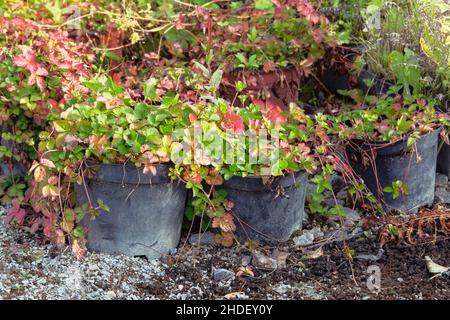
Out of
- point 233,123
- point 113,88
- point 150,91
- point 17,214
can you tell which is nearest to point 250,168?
point 233,123

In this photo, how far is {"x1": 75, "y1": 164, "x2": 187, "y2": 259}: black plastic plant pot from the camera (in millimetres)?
3113

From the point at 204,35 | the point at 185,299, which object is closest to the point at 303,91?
the point at 204,35

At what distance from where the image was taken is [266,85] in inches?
155

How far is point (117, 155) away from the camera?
312cm

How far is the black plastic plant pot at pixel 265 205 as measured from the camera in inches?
126

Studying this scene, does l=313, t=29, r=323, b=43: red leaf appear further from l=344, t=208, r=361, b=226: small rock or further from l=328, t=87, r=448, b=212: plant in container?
l=344, t=208, r=361, b=226: small rock

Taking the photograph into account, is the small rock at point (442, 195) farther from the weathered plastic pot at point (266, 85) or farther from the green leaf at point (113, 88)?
the green leaf at point (113, 88)

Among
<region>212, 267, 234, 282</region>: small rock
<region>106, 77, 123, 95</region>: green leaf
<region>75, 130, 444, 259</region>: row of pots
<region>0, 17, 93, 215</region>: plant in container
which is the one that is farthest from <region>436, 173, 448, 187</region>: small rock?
<region>0, 17, 93, 215</region>: plant in container

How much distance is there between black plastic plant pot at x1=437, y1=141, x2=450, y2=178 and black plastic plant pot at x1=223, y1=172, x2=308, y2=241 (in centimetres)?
87

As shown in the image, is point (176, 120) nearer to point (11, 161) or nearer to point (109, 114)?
Result: point (109, 114)

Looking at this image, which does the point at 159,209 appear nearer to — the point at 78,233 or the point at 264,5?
the point at 78,233

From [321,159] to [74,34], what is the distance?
1.46 metres

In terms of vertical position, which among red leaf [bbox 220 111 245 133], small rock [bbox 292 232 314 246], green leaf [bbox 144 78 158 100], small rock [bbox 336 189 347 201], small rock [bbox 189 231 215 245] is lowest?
small rock [bbox 189 231 215 245]

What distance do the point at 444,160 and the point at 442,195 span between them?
203 mm
